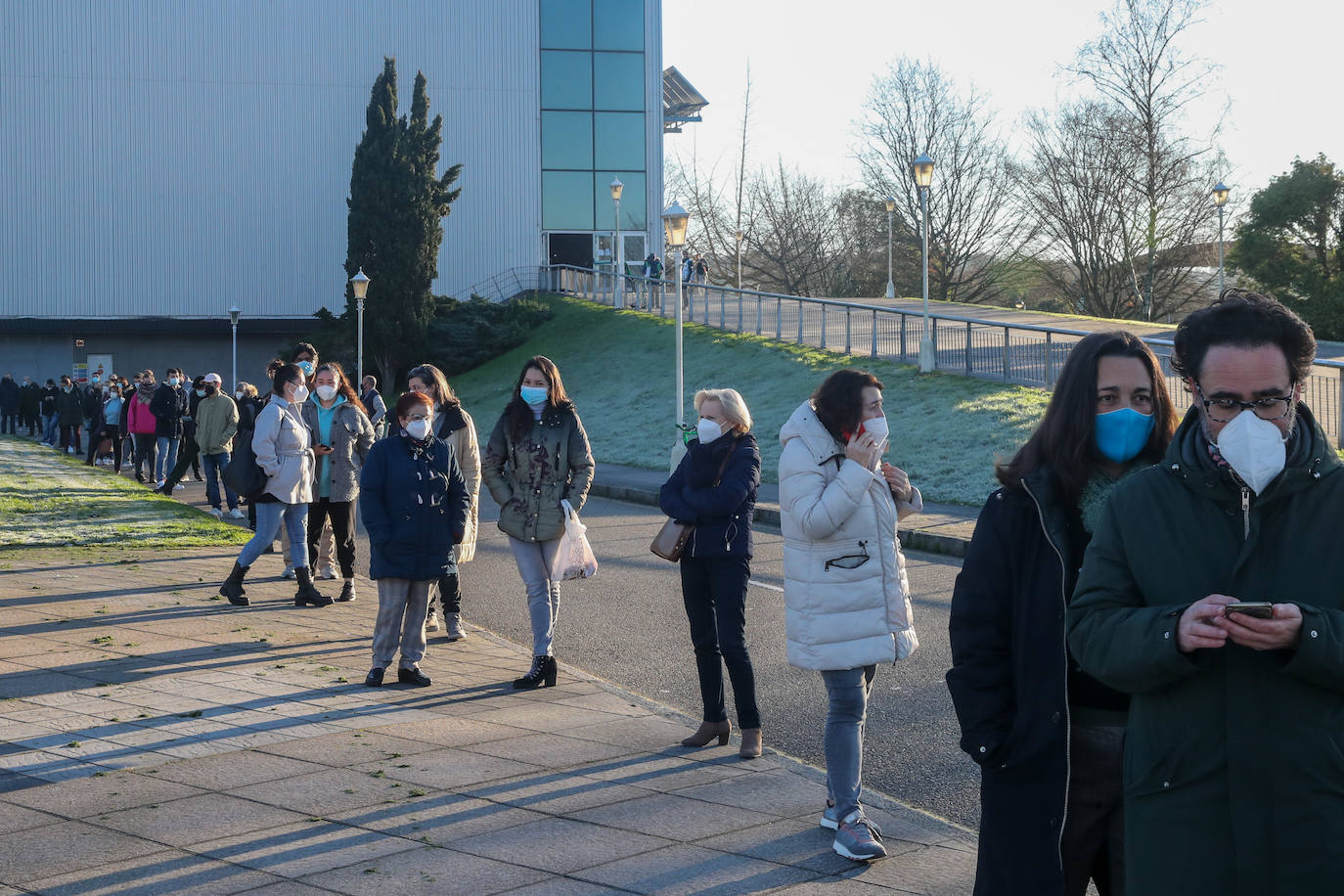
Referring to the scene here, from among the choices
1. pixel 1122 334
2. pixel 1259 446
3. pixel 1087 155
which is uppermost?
pixel 1087 155

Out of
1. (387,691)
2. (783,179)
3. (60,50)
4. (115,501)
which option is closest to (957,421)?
(115,501)

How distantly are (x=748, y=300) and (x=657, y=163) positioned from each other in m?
17.0

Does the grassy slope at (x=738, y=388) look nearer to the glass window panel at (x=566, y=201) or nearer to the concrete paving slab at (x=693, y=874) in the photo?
the glass window panel at (x=566, y=201)

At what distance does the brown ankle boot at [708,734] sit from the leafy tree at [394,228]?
36987mm

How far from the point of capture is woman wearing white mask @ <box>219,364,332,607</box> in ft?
34.3

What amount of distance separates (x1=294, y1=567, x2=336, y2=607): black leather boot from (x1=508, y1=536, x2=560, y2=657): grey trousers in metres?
3.16

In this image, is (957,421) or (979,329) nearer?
(957,421)

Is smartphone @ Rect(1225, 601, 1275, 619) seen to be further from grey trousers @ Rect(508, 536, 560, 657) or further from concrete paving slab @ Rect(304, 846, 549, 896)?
grey trousers @ Rect(508, 536, 560, 657)

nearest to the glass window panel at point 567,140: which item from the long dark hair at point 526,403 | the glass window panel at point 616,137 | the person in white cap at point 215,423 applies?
the glass window panel at point 616,137

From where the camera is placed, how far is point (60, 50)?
161 ft

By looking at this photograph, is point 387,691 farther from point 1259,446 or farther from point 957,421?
point 957,421

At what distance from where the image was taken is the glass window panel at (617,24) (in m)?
50.6

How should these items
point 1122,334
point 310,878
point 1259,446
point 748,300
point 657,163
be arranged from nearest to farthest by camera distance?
1. point 1259,446
2. point 1122,334
3. point 310,878
4. point 748,300
5. point 657,163

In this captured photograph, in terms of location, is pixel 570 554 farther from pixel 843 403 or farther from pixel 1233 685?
pixel 1233 685
